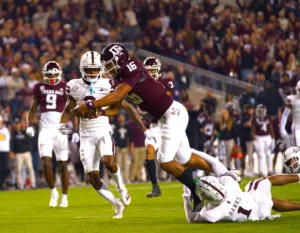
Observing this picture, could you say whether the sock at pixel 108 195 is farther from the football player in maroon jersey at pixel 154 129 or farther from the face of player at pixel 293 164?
the football player in maroon jersey at pixel 154 129

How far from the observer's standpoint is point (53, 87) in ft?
46.7

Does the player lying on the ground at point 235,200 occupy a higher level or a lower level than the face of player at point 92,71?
lower

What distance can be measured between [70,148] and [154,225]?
11308 millimetres

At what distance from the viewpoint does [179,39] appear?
25.8 m

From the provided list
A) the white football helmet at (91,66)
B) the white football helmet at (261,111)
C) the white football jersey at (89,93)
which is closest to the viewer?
the white football helmet at (91,66)

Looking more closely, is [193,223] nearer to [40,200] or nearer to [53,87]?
[53,87]

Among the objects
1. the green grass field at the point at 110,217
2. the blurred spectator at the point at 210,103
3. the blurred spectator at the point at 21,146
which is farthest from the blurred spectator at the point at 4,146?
the blurred spectator at the point at 210,103

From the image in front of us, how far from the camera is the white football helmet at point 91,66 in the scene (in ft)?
37.3

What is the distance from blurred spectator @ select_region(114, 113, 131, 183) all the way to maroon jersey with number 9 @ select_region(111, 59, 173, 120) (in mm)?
10798

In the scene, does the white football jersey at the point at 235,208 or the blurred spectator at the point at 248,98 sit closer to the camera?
the white football jersey at the point at 235,208

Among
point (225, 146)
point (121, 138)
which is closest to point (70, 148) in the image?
point (121, 138)

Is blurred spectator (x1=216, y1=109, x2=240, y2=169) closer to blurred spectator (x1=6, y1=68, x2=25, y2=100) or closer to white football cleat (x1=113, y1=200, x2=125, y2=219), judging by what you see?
blurred spectator (x1=6, y1=68, x2=25, y2=100)

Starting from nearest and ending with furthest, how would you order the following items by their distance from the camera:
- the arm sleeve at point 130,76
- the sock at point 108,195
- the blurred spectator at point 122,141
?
1. the arm sleeve at point 130,76
2. the sock at point 108,195
3. the blurred spectator at point 122,141

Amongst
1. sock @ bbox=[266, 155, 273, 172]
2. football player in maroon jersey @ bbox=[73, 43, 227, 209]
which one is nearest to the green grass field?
football player in maroon jersey @ bbox=[73, 43, 227, 209]
